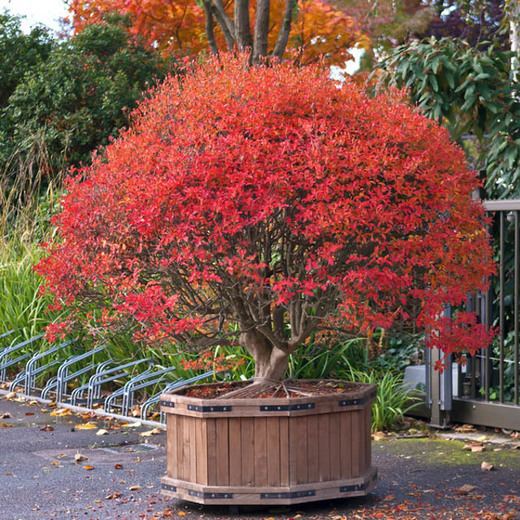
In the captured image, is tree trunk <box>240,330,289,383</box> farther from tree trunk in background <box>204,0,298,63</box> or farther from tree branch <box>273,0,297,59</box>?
tree branch <box>273,0,297,59</box>

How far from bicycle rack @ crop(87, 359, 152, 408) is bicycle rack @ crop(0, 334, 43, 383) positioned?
88 centimetres

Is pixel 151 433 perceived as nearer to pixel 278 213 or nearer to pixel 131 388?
pixel 131 388

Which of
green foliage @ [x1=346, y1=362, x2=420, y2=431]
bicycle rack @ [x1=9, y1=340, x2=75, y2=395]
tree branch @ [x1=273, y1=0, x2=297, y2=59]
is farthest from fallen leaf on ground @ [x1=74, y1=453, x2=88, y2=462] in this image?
tree branch @ [x1=273, y1=0, x2=297, y2=59]

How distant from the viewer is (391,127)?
5270mm

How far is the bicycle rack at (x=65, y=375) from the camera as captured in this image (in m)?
9.25

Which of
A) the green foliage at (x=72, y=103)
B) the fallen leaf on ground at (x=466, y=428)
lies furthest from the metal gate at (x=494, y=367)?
the green foliage at (x=72, y=103)

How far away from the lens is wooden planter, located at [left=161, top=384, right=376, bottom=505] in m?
5.20

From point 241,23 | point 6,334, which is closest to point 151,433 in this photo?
point 6,334

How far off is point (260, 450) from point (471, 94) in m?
3.69

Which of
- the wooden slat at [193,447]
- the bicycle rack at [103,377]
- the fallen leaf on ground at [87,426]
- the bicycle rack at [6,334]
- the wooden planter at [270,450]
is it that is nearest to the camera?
the wooden planter at [270,450]

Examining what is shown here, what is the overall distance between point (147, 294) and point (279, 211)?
0.80m

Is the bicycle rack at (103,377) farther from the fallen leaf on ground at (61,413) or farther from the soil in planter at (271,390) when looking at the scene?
the soil in planter at (271,390)

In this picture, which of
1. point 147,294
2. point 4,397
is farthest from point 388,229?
point 4,397

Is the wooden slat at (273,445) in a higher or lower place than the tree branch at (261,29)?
lower
